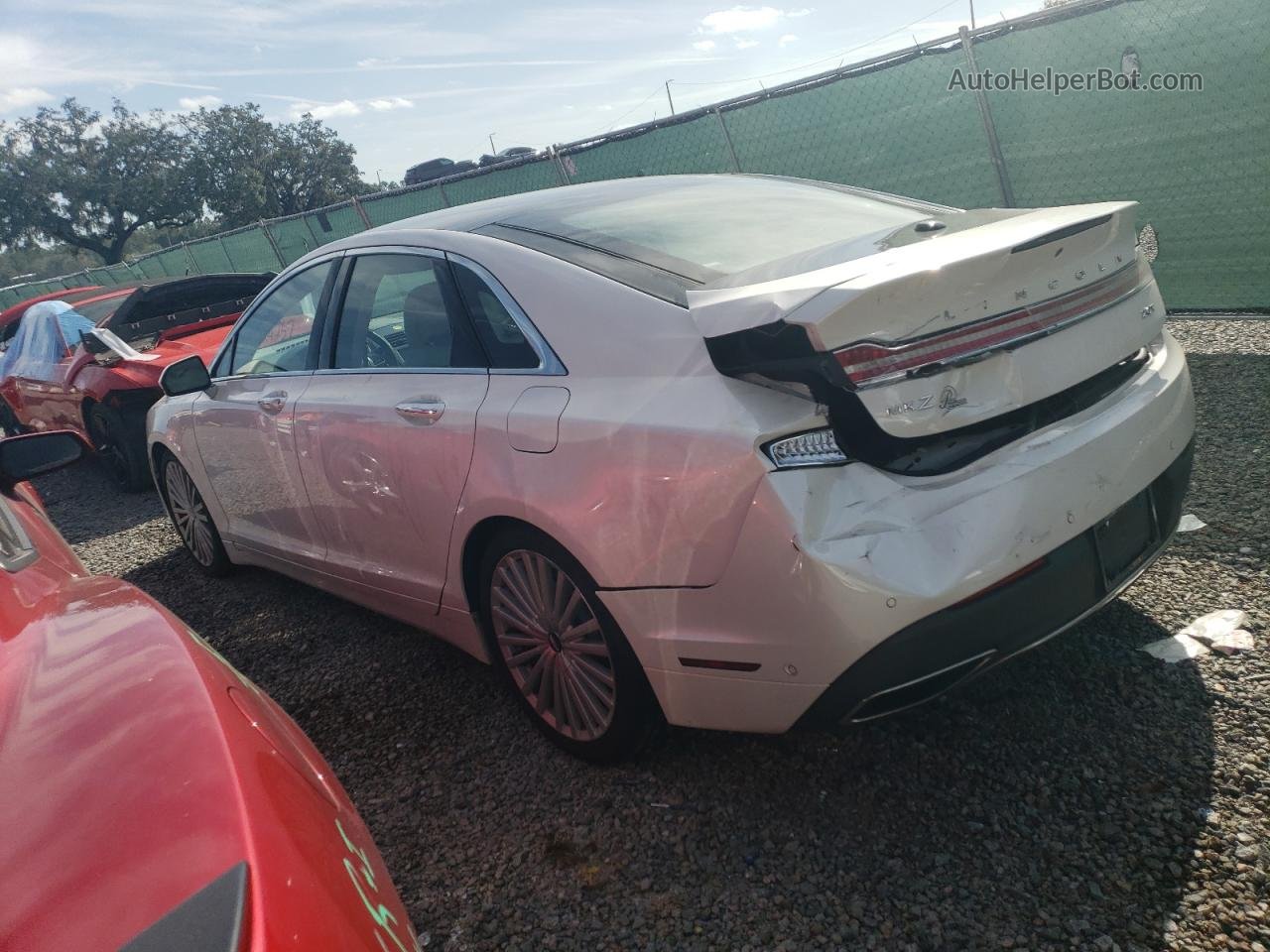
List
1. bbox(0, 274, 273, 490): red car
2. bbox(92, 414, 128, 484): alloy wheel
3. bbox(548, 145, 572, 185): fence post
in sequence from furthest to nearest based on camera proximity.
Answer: bbox(548, 145, 572, 185): fence post
bbox(92, 414, 128, 484): alloy wheel
bbox(0, 274, 273, 490): red car

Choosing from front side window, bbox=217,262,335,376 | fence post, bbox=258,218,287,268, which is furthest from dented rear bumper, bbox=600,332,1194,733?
fence post, bbox=258,218,287,268

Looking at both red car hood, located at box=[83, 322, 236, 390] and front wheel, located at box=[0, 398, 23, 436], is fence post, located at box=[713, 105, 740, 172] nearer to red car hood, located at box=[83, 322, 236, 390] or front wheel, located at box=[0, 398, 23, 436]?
red car hood, located at box=[83, 322, 236, 390]

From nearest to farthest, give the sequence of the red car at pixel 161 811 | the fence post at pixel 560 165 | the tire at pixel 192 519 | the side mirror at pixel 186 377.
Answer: the red car at pixel 161 811 < the side mirror at pixel 186 377 < the tire at pixel 192 519 < the fence post at pixel 560 165

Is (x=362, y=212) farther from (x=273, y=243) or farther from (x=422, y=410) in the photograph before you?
(x=422, y=410)

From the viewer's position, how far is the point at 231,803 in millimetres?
1169

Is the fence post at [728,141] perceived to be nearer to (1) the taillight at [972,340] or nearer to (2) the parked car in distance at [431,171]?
(1) the taillight at [972,340]

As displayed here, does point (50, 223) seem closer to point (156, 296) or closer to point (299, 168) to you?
point (299, 168)

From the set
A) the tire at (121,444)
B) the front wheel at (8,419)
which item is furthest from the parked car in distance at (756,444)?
the front wheel at (8,419)

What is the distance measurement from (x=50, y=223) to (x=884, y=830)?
5500cm

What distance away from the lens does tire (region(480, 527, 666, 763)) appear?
8.19 ft

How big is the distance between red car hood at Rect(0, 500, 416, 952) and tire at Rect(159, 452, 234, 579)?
3.46 meters

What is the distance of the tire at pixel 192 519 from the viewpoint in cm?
497

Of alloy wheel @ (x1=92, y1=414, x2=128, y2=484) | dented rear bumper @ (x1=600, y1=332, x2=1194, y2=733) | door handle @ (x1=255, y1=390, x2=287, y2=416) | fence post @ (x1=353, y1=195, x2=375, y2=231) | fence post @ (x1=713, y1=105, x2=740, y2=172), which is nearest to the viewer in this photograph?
dented rear bumper @ (x1=600, y1=332, x2=1194, y2=733)

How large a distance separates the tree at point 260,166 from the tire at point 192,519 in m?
51.6
